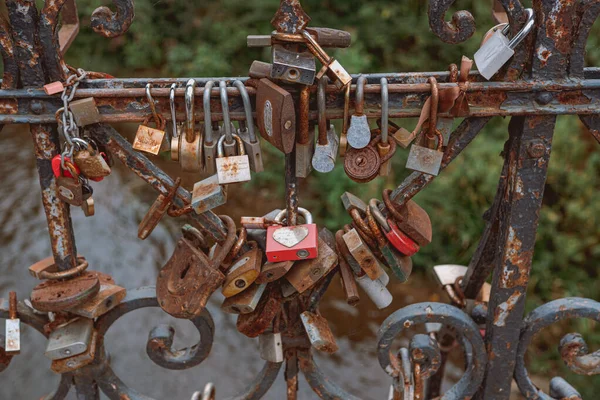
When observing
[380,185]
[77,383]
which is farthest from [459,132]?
[380,185]

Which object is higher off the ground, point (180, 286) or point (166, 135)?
point (166, 135)

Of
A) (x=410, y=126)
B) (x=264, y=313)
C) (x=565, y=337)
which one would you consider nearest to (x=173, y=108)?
(x=264, y=313)

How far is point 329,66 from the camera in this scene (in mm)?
896

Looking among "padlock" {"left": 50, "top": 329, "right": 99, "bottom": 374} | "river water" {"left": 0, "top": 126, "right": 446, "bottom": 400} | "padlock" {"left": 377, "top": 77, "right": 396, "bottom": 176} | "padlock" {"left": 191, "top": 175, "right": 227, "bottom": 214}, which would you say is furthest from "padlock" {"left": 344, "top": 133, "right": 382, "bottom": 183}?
Answer: "river water" {"left": 0, "top": 126, "right": 446, "bottom": 400}

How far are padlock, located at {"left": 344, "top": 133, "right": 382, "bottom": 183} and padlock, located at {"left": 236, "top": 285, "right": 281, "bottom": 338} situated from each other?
306 mm

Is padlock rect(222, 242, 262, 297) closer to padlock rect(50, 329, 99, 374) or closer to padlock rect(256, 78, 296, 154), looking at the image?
padlock rect(256, 78, 296, 154)

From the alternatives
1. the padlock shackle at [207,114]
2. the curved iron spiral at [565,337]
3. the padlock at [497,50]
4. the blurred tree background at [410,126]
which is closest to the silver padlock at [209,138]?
the padlock shackle at [207,114]

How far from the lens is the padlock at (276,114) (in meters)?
0.90

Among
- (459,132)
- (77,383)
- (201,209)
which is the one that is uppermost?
(459,132)

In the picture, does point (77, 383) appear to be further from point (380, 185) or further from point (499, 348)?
point (380, 185)

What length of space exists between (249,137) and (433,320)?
0.55 m

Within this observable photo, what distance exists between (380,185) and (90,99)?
316 cm

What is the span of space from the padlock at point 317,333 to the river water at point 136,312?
2.76 ft

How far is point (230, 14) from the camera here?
5715 mm
